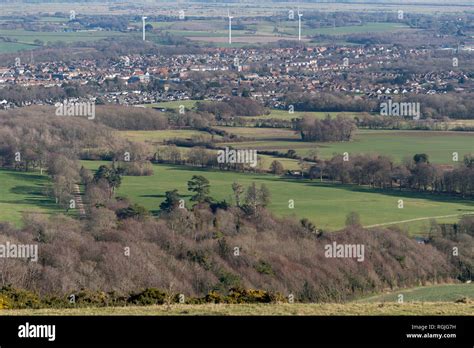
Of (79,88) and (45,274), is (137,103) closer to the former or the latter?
(79,88)

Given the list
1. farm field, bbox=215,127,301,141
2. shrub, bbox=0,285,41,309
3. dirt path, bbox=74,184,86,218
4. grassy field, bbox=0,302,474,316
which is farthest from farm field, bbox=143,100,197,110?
grassy field, bbox=0,302,474,316

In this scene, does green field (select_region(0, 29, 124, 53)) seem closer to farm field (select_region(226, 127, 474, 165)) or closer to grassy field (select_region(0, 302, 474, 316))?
farm field (select_region(226, 127, 474, 165))

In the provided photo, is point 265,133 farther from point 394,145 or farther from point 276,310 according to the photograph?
point 276,310

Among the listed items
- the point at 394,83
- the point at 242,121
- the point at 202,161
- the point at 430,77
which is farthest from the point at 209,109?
the point at 430,77

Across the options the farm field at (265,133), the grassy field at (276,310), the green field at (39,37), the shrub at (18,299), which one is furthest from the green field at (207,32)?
the grassy field at (276,310)

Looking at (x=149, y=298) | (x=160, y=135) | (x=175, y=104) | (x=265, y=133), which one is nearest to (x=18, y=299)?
(x=149, y=298)
